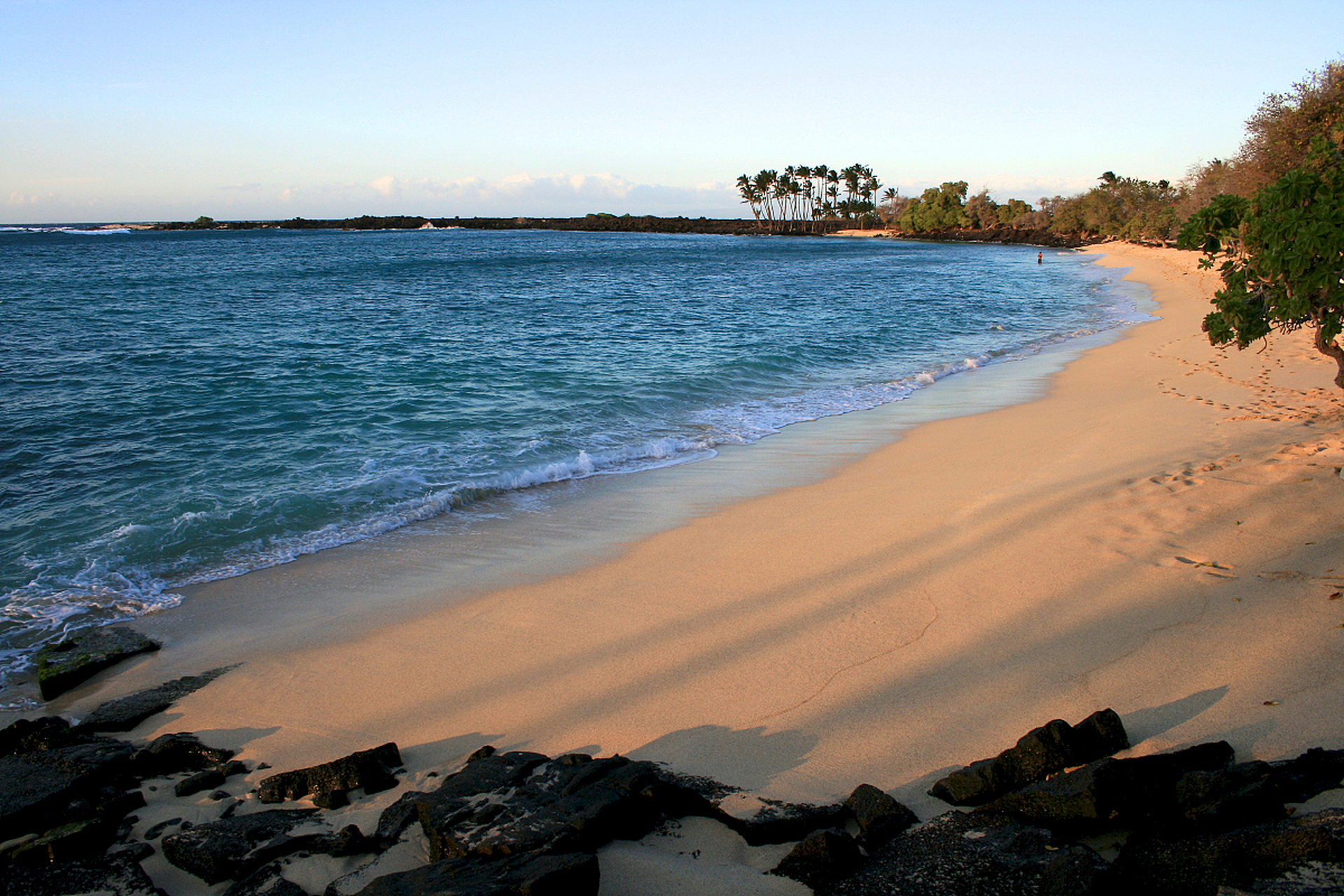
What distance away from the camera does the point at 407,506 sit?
872 cm

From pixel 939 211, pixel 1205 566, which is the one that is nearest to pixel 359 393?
pixel 1205 566

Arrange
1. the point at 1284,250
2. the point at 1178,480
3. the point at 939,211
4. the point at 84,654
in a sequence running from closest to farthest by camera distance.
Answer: the point at 84,654
the point at 1284,250
the point at 1178,480
the point at 939,211

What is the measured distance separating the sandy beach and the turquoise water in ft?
6.20

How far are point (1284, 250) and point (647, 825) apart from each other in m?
6.94

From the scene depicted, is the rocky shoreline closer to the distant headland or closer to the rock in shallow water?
the rock in shallow water

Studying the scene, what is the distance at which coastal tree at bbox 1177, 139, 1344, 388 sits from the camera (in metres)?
6.05

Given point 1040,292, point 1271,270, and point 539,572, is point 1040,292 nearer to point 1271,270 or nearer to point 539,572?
point 1271,270

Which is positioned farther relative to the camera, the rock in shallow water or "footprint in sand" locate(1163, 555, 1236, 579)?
"footprint in sand" locate(1163, 555, 1236, 579)

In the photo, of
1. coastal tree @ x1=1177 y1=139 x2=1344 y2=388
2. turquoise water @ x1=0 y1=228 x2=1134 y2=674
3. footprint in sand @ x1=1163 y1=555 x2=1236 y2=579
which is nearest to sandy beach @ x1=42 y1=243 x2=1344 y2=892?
footprint in sand @ x1=1163 y1=555 x2=1236 y2=579

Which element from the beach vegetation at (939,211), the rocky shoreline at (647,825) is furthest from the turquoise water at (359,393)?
the beach vegetation at (939,211)

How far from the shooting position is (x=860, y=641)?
5.14 m

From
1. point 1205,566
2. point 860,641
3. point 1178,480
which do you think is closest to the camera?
point 860,641

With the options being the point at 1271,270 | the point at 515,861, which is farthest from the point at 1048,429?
the point at 515,861

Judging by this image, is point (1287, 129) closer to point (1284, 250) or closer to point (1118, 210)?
point (1284, 250)
